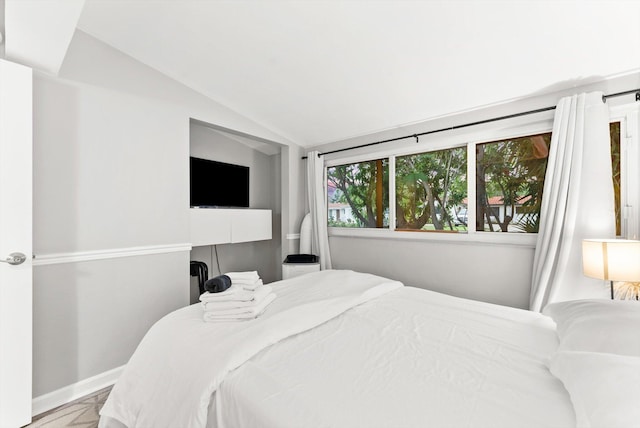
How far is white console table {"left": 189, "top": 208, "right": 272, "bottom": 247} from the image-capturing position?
291 centimetres

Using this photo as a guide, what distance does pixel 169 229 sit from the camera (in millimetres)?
2541

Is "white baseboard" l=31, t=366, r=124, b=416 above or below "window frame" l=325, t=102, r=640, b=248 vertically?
below

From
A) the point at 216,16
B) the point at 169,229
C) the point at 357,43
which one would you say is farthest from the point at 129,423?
the point at 357,43

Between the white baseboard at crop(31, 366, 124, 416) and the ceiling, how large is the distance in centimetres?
246

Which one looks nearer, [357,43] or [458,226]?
[357,43]

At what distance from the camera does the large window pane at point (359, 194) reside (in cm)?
334

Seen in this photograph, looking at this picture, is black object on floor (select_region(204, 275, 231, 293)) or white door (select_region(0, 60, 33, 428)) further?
white door (select_region(0, 60, 33, 428))

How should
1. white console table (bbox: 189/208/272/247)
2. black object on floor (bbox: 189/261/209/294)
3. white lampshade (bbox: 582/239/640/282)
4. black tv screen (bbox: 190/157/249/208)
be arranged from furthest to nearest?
black tv screen (bbox: 190/157/249/208), black object on floor (bbox: 189/261/209/294), white console table (bbox: 189/208/272/247), white lampshade (bbox: 582/239/640/282)

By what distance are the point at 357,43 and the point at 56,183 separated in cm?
226

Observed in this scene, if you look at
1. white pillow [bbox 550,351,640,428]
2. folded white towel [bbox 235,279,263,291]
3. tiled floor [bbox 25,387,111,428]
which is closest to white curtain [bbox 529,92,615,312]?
white pillow [bbox 550,351,640,428]

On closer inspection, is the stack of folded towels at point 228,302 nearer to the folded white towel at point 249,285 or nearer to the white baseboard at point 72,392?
the folded white towel at point 249,285

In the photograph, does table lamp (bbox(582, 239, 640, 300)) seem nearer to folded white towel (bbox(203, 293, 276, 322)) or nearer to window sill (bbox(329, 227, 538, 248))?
window sill (bbox(329, 227, 538, 248))

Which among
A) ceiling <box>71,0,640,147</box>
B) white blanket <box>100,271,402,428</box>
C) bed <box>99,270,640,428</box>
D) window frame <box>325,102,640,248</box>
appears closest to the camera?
bed <box>99,270,640,428</box>

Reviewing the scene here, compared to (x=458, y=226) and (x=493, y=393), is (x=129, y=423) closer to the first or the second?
(x=493, y=393)
